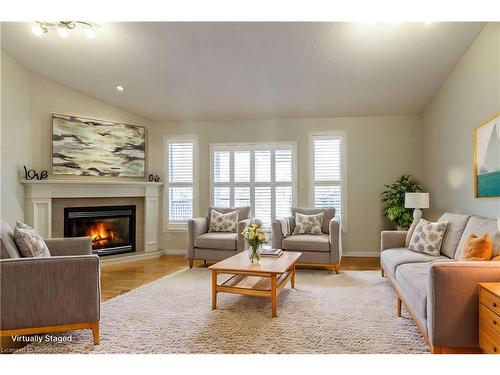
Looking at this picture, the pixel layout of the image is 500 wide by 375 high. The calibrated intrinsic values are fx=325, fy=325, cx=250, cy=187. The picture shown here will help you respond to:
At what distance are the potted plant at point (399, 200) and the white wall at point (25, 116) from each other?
513 cm

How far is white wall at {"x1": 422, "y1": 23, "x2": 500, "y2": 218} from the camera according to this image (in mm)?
3314

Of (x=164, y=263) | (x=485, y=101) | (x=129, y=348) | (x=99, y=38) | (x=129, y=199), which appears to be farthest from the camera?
(x=129, y=199)

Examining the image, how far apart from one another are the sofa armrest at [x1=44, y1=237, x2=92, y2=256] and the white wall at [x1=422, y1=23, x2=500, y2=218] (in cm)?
412

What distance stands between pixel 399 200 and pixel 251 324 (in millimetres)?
3716

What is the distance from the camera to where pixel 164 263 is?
551 centimetres

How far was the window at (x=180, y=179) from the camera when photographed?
6359 mm

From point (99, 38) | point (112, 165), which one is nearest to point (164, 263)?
point (112, 165)

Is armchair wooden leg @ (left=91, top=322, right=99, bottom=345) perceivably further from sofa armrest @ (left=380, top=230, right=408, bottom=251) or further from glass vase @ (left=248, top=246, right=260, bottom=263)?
sofa armrest @ (left=380, top=230, right=408, bottom=251)

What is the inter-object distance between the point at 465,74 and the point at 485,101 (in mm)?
658

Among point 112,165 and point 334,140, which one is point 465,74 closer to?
point 334,140

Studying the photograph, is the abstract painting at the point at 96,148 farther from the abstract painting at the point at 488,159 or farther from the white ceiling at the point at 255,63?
the abstract painting at the point at 488,159

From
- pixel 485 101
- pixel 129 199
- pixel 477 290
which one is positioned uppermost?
pixel 485 101

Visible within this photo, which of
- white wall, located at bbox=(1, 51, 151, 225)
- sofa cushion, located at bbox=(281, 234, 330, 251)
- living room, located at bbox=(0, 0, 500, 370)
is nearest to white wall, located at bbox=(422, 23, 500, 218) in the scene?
living room, located at bbox=(0, 0, 500, 370)
